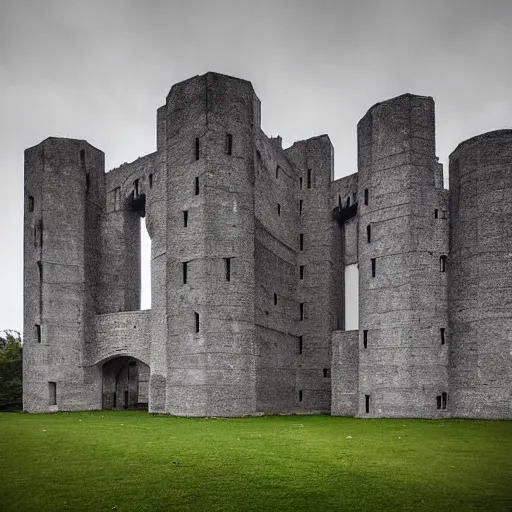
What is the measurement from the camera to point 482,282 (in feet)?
111

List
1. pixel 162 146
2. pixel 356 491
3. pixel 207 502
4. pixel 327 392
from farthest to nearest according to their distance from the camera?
pixel 327 392 < pixel 162 146 < pixel 356 491 < pixel 207 502

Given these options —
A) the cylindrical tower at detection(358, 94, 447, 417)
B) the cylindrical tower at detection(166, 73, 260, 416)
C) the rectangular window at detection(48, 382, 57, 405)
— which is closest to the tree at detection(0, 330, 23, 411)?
the rectangular window at detection(48, 382, 57, 405)

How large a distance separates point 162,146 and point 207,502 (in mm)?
30702

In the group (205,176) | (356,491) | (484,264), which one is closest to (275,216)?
(205,176)

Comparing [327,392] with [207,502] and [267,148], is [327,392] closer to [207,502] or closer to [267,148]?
[267,148]

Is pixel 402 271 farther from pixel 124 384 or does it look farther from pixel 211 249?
pixel 124 384

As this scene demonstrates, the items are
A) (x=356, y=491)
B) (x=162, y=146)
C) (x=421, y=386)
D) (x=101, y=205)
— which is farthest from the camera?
(x=101, y=205)

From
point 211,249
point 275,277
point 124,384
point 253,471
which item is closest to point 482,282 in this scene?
point 275,277

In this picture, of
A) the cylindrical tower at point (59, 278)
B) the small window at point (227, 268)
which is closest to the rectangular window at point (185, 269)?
the small window at point (227, 268)

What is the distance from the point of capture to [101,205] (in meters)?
46.6

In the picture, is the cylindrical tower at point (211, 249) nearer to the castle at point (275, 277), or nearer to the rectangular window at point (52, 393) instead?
the castle at point (275, 277)

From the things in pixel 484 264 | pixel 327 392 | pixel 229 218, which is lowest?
pixel 327 392

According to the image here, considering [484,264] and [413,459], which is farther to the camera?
[484,264]

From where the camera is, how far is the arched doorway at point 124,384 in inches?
1742
